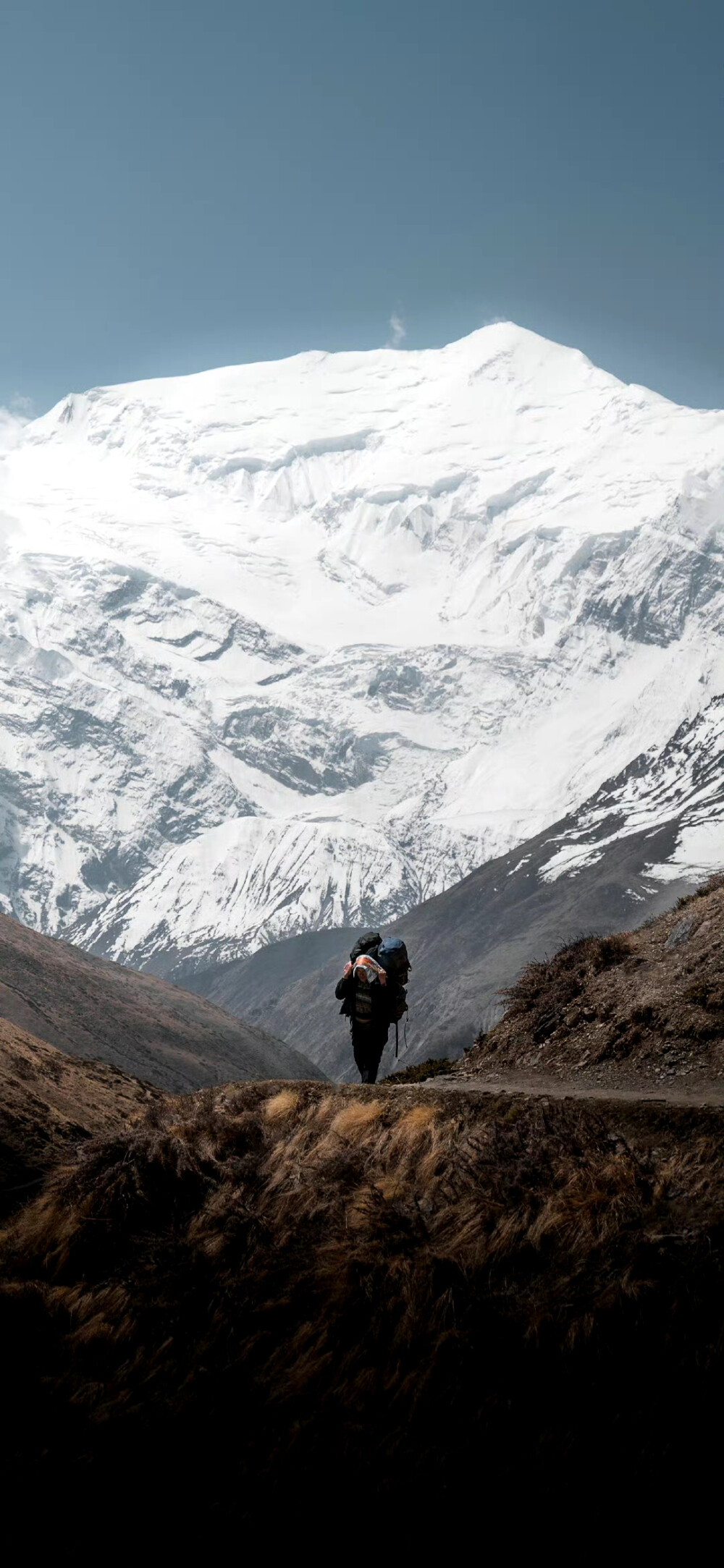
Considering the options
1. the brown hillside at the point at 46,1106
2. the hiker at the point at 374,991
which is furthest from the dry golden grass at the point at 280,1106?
the hiker at the point at 374,991

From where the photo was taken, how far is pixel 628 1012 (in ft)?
61.2

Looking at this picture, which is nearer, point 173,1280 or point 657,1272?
point 657,1272

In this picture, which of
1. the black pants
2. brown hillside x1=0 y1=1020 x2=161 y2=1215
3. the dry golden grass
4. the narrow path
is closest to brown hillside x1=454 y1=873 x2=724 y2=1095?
the narrow path

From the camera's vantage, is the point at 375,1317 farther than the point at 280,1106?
No

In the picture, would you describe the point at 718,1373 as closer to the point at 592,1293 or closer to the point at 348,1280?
the point at 592,1293

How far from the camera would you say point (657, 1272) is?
11.2 m

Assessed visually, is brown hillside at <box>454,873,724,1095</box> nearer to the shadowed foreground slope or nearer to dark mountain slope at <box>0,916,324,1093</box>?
the shadowed foreground slope

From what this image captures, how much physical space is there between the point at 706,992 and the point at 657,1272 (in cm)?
698

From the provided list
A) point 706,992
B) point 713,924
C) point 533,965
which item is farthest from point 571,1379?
point 533,965

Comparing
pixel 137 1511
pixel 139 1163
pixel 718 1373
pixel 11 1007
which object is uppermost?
pixel 11 1007

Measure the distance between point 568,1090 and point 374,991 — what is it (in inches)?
172

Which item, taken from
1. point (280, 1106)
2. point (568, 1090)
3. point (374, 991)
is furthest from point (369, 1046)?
point (568, 1090)

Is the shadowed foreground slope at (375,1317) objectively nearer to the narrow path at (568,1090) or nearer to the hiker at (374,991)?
the narrow path at (568,1090)

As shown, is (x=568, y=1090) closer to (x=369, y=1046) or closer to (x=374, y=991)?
(x=374, y=991)
